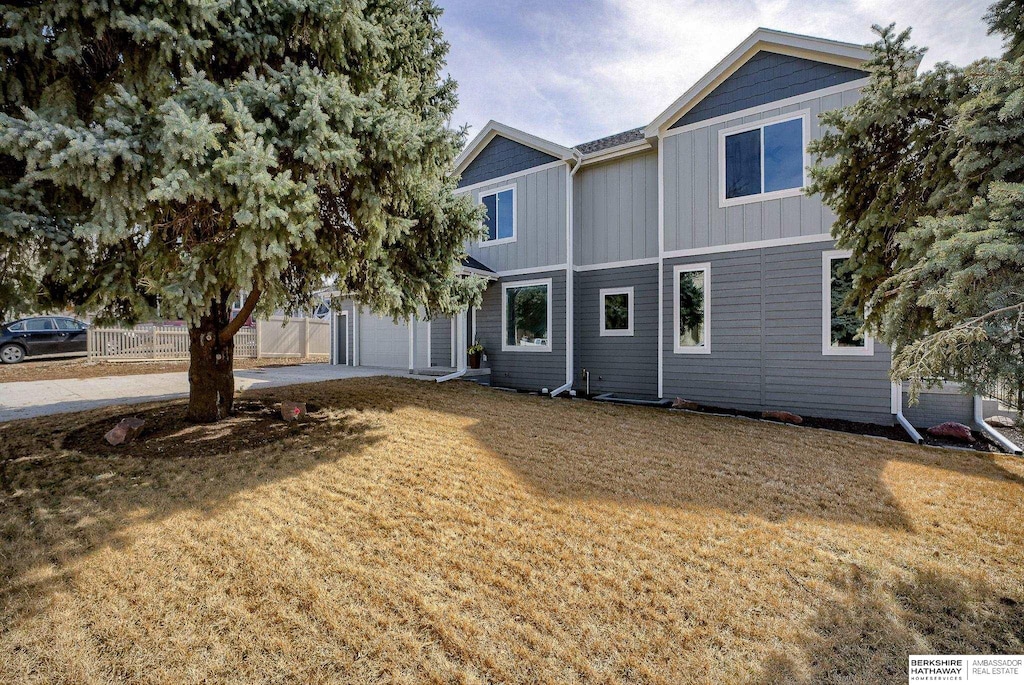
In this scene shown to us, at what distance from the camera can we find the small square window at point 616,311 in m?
10.3

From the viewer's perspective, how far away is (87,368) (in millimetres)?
12336

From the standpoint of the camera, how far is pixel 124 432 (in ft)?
18.0

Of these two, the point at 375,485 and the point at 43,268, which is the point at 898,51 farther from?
the point at 43,268

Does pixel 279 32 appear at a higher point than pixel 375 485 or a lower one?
higher

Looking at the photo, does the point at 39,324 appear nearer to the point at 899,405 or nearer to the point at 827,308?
the point at 827,308

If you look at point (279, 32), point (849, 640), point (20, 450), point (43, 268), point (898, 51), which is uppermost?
point (279, 32)

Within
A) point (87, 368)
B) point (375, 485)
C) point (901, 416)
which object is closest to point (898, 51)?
point (901, 416)

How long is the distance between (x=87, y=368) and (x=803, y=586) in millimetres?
16307

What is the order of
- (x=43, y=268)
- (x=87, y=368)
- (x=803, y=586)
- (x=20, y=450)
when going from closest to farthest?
(x=803, y=586), (x=43, y=268), (x=20, y=450), (x=87, y=368)

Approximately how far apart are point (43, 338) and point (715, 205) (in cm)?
1858

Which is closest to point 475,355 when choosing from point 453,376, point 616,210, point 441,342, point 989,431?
point 453,376

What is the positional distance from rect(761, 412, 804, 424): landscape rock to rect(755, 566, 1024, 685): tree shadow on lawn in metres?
5.24

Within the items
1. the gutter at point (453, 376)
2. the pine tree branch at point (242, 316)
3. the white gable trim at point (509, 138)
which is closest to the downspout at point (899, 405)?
the white gable trim at point (509, 138)

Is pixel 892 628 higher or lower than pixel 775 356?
lower
